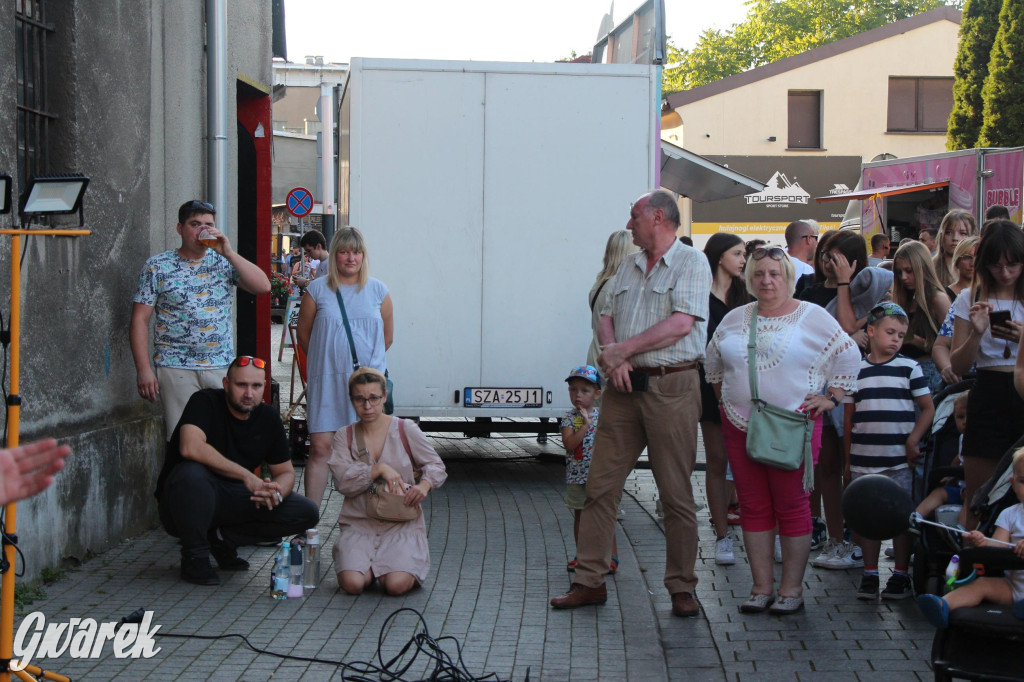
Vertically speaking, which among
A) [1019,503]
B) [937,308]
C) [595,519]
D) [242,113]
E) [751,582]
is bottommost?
[751,582]

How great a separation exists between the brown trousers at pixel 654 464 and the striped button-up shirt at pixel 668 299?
0.12 m

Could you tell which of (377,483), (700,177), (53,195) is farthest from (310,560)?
(700,177)

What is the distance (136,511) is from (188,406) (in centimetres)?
132

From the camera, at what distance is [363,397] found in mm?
6559

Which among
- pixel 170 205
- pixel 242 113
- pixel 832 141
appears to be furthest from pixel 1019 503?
pixel 832 141

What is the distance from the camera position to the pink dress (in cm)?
648

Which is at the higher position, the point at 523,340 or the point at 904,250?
the point at 904,250

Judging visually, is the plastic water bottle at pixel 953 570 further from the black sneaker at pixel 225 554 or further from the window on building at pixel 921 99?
the window on building at pixel 921 99

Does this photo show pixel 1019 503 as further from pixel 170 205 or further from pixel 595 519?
pixel 170 205

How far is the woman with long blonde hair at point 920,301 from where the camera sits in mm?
7395

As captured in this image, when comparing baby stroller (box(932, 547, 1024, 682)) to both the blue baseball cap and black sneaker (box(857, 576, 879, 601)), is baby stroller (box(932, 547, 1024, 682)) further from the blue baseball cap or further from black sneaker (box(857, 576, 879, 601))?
the blue baseball cap

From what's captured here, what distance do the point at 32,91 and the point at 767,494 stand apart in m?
4.54

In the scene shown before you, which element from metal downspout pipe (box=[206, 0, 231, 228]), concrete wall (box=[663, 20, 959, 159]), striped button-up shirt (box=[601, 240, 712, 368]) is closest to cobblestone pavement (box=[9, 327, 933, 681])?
striped button-up shirt (box=[601, 240, 712, 368])

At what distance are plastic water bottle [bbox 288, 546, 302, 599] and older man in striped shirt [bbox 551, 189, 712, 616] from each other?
1315 mm
